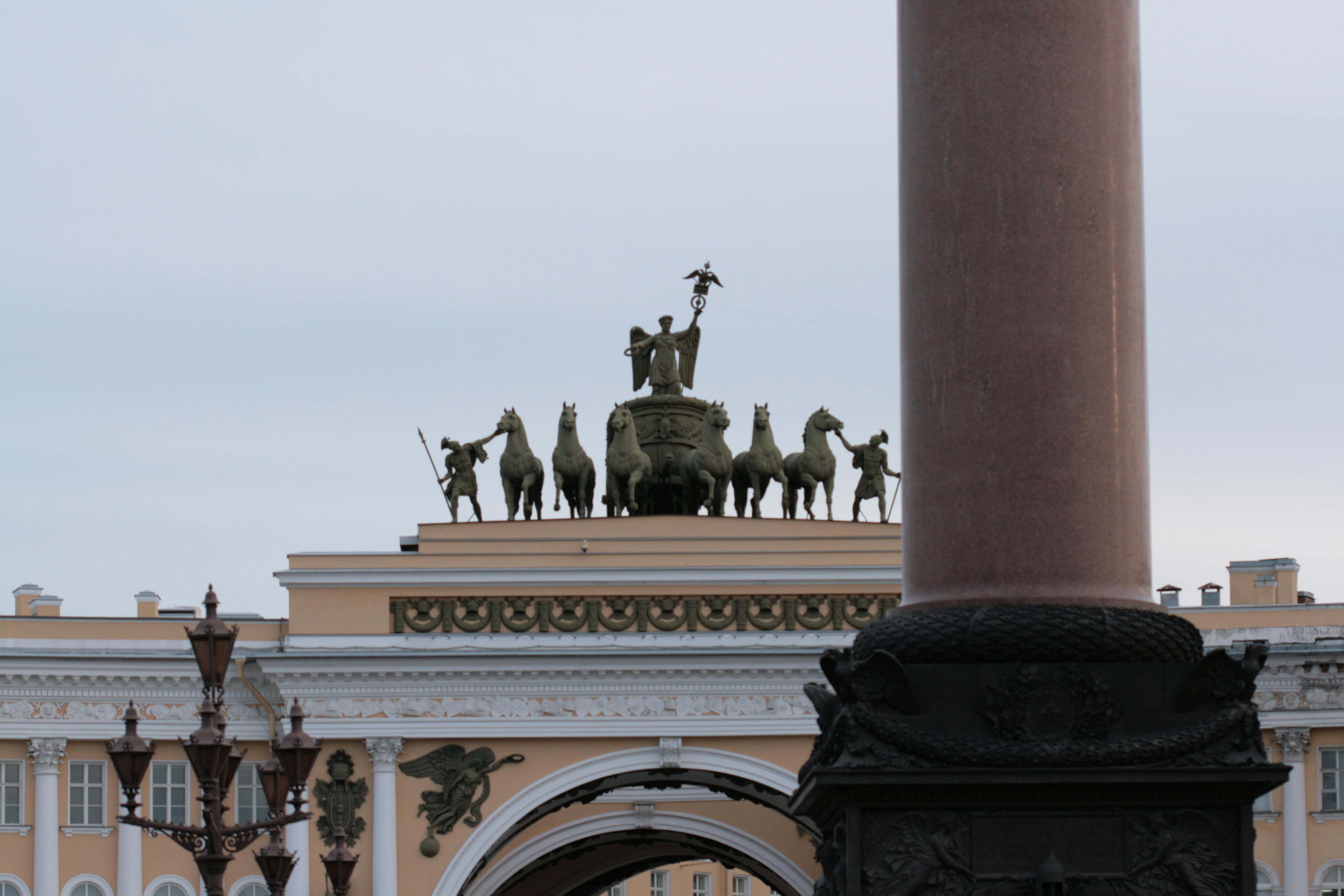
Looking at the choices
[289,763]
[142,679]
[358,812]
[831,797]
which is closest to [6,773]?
[142,679]

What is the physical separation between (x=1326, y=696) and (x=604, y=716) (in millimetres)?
10334

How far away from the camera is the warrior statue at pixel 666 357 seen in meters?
38.0

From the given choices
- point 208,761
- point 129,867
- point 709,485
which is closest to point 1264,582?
point 709,485

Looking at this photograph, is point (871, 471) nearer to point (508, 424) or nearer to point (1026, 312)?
point (508, 424)

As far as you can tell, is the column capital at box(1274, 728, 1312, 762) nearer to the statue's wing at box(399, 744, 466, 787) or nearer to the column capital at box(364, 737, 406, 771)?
the statue's wing at box(399, 744, 466, 787)

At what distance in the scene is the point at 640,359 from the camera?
38.5 metres

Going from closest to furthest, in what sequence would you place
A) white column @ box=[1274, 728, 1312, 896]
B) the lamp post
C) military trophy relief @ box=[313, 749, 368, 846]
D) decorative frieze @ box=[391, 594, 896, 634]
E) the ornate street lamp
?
the lamp post, the ornate street lamp, military trophy relief @ box=[313, 749, 368, 846], white column @ box=[1274, 728, 1312, 896], decorative frieze @ box=[391, 594, 896, 634]

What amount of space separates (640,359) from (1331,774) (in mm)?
13004

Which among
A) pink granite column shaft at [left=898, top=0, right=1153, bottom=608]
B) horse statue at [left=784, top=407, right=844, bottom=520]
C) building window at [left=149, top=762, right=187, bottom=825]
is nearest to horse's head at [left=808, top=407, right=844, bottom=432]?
horse statue at [left=784, top=407, right=844, bottom=520]

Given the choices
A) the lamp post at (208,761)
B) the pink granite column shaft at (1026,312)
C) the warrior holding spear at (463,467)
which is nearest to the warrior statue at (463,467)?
the warrior holding spear at (463,467)

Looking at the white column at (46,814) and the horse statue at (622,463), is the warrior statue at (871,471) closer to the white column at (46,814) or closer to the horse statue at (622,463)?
the horse statue at (622,463)

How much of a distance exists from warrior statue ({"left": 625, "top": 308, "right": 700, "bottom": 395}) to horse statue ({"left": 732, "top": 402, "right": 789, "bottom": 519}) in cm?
277

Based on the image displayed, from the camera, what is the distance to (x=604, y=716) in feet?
107

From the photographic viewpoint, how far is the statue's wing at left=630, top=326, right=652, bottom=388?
38.4 m
